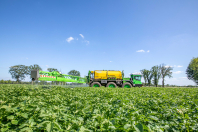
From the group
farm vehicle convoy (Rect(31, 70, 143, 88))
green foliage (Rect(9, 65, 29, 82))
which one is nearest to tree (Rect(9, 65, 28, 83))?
green foliage (Rect(9, 65, 29, 82))

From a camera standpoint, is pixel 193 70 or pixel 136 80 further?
pixel 193 70

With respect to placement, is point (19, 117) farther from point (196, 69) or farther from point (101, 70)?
point (196, 69)

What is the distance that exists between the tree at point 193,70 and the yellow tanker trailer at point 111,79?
4746cm

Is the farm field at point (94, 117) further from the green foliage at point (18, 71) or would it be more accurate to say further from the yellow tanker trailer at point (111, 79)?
the green foliage at point (18, 71)

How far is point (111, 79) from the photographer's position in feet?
57.8

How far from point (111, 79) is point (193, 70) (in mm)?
56602

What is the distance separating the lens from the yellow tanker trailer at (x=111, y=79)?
55.9ft

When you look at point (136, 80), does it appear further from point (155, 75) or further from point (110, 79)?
point (155, 75)

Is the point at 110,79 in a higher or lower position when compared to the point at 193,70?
lower

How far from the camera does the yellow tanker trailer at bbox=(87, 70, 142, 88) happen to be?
671 inches

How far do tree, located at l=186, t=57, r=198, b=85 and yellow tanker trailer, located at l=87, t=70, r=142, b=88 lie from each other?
4746 cm

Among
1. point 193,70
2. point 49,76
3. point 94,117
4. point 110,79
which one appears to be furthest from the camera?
point 193,70

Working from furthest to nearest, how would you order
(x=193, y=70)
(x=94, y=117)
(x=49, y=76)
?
(x=193, y=70) → (x=49, y=76) → (x=94, y=117)

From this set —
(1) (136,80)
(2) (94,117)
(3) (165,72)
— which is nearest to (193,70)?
(3) (165,72)
